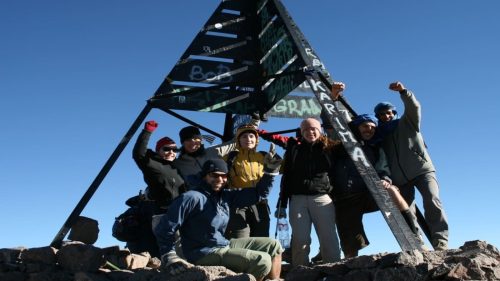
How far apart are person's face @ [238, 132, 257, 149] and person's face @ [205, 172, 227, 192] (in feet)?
3.90

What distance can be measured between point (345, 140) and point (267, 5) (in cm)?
390

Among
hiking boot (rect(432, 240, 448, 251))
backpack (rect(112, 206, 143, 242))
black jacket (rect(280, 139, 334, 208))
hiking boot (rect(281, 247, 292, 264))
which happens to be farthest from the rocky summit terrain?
black jacket (rect(280, 139, 334, 208))

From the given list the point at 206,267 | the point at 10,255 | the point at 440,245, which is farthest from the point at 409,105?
the point at 10,255

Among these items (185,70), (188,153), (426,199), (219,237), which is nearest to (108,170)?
(188,153)

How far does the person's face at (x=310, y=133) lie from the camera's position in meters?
6.97

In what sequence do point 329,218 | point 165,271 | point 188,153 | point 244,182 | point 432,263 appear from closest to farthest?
point 432,263, point 165,271, point 329,218, point 244,182, point 188,153

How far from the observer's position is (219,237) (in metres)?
6.10

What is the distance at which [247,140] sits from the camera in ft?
23.9

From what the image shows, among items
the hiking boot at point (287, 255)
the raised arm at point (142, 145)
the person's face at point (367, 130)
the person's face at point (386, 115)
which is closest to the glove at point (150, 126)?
the raised arm at point (142, 145)

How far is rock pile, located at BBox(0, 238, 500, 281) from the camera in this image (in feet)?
16.3

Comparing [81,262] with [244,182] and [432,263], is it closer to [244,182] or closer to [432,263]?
[244,182]

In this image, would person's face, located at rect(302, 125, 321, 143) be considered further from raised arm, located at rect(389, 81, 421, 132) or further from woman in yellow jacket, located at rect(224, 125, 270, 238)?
raised arm, located at rect(389, 81, 421, 132)

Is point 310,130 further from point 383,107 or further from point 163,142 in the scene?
point 163,142

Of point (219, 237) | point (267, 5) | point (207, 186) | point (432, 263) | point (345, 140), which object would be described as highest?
point (267, 5)
